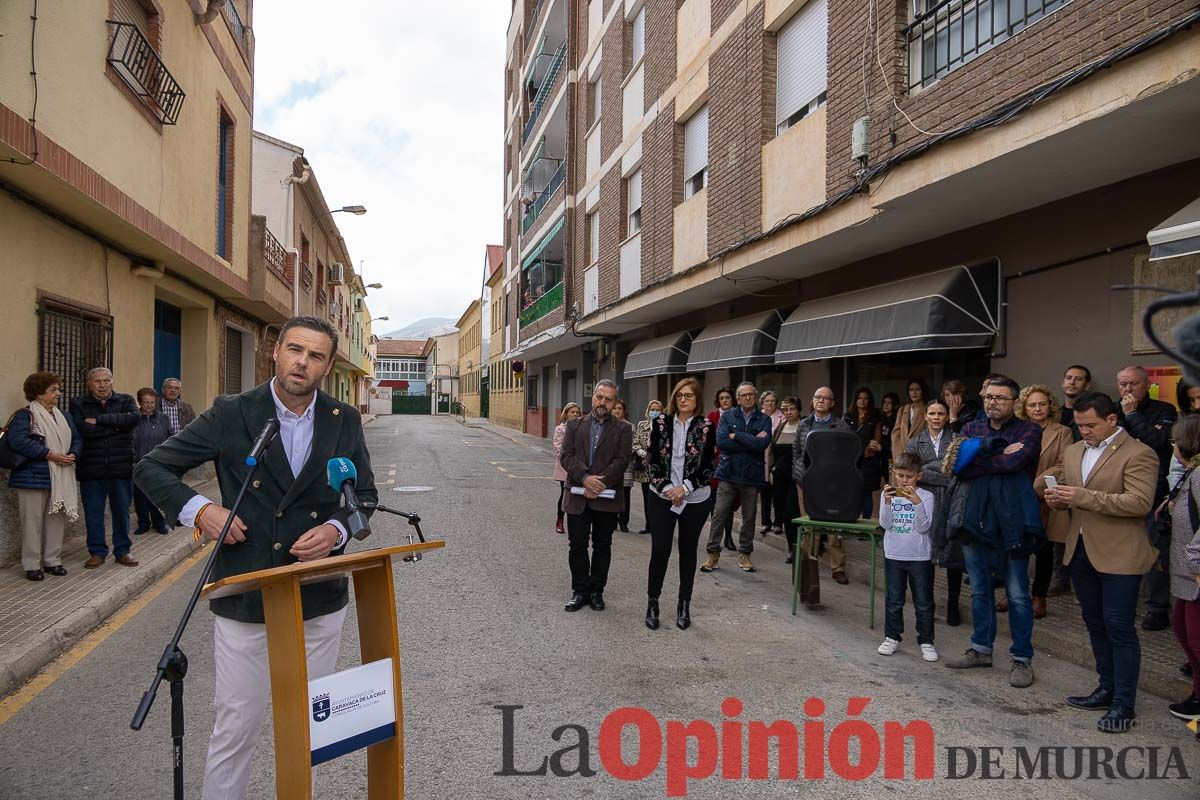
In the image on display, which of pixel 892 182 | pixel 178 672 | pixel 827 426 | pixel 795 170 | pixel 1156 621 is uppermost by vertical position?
pixel 795 170

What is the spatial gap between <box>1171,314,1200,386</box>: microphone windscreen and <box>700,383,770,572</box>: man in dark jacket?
20.2 ft

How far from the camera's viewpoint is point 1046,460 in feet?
19.0

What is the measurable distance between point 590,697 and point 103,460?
5296mm

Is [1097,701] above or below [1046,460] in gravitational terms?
below

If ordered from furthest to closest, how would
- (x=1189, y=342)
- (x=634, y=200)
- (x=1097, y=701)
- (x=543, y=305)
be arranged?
(x=543, y=305) < (x=634, y=200) < (x=1097, y=701) < (x=1189, y=342)

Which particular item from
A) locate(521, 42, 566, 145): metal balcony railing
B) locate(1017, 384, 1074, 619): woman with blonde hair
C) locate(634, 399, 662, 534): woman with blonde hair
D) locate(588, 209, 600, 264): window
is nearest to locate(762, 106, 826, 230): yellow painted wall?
locate(1017, 384, 1074, 619): woman with blonde hair

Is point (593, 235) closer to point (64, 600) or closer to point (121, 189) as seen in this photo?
point (121, 189)

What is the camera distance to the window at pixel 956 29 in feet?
21.6

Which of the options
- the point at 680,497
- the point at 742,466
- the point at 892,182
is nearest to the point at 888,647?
the point at 680,497

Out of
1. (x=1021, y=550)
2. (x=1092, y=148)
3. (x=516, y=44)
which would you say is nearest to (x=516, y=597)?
(x=1021, y=550)

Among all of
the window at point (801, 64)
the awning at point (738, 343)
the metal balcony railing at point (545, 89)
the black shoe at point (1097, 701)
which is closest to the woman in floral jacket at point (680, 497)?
the black shoe at point (1097, 701)

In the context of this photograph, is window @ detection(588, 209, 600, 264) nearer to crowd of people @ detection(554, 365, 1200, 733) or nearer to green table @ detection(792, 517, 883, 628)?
crowd of people @ detection(554, 365, 1200, 733)

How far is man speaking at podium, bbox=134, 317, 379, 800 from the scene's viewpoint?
2521 mm

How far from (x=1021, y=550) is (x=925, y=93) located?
15.0 feet
